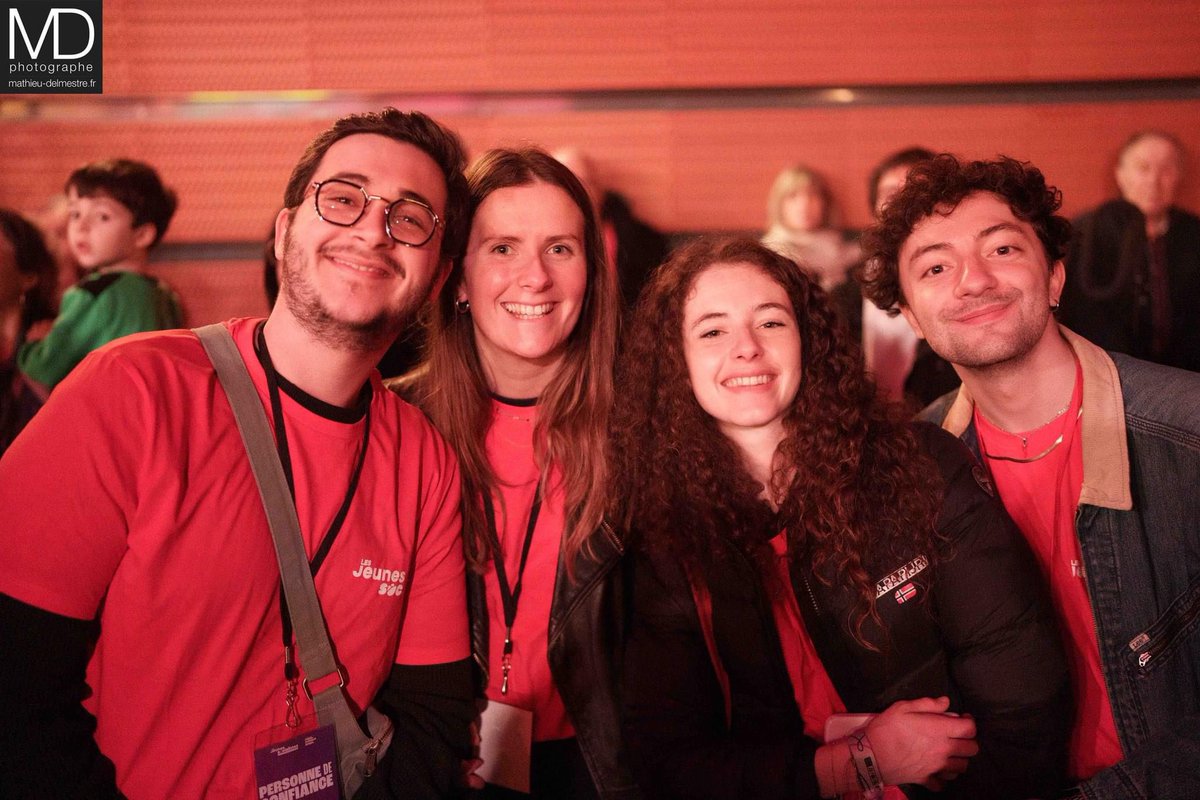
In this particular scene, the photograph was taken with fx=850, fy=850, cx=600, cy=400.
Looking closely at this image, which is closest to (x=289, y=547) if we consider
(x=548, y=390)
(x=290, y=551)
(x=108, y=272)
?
(x=290, y=551)

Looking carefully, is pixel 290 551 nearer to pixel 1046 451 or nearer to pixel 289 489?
pixel 289 489

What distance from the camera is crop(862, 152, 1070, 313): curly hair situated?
228cm

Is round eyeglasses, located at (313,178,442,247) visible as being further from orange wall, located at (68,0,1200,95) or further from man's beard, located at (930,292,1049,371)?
orange wall, located at (68,0,1200,95)

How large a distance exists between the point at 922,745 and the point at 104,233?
11.4 feet

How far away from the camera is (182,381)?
1619 mm

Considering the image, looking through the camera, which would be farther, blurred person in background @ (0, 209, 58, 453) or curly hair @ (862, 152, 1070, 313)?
blurred person in background @ (0, 209, 58, 453)

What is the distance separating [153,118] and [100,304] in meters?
2.52

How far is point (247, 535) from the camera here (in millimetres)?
1625

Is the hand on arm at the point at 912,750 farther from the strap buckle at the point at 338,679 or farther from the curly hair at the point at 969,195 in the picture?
the curly hair at the point at 969,195

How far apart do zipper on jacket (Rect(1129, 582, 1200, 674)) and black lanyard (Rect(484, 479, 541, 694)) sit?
1.42m

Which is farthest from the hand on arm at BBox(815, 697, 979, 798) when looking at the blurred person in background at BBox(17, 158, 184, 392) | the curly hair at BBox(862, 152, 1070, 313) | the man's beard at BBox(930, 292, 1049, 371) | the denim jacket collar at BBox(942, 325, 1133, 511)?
the blurred person in background at BBox(17, 158, 184, 392)

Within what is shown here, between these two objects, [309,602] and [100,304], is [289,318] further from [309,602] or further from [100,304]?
[100,304]

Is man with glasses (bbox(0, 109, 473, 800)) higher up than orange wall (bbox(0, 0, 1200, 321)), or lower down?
lower down

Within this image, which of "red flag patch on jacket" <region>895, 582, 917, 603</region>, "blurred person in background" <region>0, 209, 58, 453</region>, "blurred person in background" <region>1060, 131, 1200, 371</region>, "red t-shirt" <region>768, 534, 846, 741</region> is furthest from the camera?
"blurred person in background" <region>1060, 131, 1200, 371</region>
